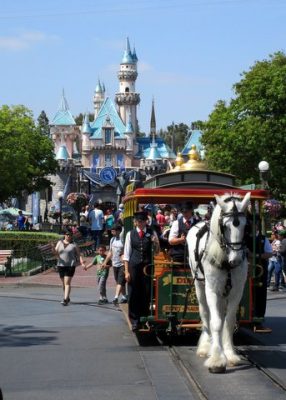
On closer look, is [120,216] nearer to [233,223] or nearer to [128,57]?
[233,223]

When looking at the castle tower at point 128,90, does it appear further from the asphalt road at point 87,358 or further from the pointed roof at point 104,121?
the asphalt road at point 87,358

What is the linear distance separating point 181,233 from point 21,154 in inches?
2085

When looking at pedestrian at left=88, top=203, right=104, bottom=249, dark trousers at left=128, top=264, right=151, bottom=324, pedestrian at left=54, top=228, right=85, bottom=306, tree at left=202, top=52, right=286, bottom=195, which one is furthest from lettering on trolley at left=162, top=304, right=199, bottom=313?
tree at left=202, top=52, right=286, bottom=195

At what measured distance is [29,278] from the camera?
27.5 meters

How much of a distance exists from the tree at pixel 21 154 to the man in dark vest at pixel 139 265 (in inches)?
1984

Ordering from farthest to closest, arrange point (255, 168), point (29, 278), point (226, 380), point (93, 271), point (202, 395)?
point (255, 168) < point (93, 271) < point (29, 278) < point (226, 380) < point (202, 395)

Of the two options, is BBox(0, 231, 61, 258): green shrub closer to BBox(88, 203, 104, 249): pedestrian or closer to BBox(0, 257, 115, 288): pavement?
BBox(88, 203, 104, 249): pedestrian

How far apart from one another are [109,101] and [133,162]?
35.2 ft

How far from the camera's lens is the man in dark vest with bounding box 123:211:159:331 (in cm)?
1361

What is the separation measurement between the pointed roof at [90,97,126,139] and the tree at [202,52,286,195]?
88.8 meters

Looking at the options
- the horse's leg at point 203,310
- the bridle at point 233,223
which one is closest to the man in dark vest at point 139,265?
the horse's leg at point 203,310

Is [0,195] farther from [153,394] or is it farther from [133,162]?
[133,162]

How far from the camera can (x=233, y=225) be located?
11.2 m

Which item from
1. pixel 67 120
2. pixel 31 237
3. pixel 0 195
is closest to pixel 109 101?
pixel 67 120
